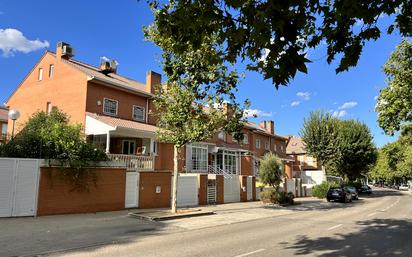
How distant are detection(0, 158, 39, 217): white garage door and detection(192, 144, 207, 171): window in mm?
17746

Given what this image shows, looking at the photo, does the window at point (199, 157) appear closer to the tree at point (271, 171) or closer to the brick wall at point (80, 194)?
the tree at point (271, 171)

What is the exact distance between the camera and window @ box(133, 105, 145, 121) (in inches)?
1124

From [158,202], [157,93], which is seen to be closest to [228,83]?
[157,93]

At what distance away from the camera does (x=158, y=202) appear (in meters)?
22.0

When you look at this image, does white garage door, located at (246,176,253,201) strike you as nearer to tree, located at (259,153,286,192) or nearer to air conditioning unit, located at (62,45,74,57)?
tree, located at (259,153,286,192)

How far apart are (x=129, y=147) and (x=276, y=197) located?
40.2 feet

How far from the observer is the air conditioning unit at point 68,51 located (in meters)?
28.5

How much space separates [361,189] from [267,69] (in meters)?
57.4

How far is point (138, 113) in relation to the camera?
2889 centimetres

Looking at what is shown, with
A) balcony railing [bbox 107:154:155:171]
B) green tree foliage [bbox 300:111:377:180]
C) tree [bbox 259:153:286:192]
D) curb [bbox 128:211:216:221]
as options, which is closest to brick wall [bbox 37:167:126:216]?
curb [bbox 128:211:216:221]

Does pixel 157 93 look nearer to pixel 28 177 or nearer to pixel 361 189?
pixel 28 177

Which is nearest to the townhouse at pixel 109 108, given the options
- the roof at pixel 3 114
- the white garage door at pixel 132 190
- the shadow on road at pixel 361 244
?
the white garage door at pixel 132 190

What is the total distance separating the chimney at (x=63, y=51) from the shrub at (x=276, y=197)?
63.8 feet

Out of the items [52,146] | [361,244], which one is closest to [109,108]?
[52,146]
